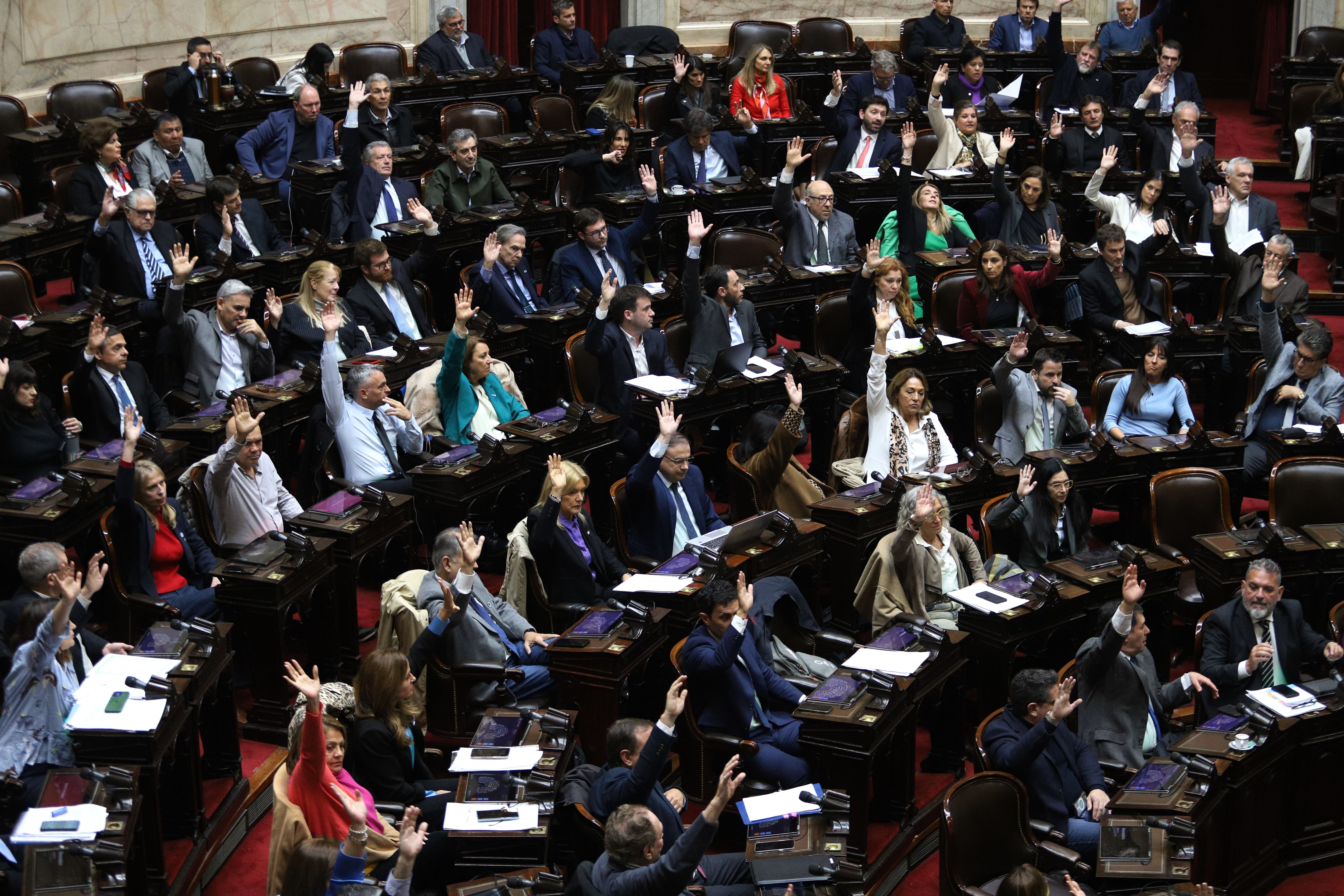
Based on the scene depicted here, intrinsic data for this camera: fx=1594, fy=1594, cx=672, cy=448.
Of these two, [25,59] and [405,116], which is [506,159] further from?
[25,59]

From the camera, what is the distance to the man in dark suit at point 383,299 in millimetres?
7898

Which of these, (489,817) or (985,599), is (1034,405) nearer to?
(985,599)

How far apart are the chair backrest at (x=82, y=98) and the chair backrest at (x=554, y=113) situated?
256 cm

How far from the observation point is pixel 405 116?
962 centimetres

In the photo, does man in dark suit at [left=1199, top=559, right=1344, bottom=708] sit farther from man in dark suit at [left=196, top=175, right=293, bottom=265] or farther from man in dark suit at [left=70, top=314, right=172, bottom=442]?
man in dark suit at [left=196, top=175, right=293, bottom=265]

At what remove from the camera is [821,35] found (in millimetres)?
11938

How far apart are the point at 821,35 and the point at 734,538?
22.2 ft

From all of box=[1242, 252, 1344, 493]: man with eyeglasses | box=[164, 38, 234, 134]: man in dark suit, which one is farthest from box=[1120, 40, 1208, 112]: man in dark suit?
box=[164, 38, 234, 134]: man in dark suit

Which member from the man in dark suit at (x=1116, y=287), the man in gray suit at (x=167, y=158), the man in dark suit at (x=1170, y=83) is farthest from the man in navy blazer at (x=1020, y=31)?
the man in gray suit at (x=167, y=158)

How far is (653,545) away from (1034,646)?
1.62 m

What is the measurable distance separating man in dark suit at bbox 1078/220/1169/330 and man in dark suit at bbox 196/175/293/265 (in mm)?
4300

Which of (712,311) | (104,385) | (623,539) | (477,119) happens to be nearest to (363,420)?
(104,385)

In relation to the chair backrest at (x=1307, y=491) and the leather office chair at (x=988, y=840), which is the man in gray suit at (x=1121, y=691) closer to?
the leather office chair at (x=988, y=840)

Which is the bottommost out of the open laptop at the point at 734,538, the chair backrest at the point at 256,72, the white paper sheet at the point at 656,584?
the white paper sheet at the point at 656,584
